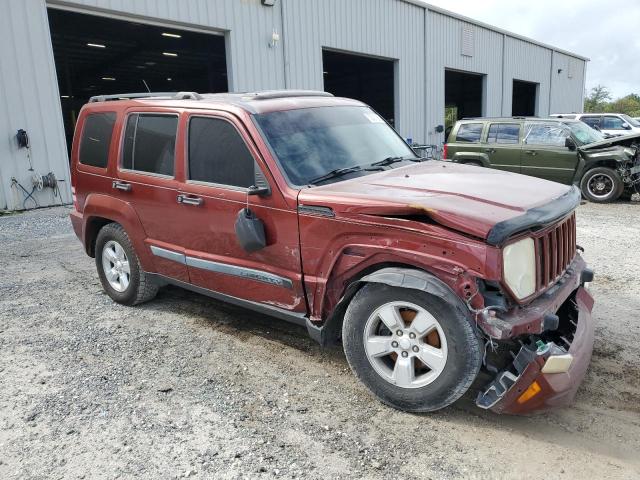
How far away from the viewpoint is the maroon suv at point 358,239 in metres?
2.79

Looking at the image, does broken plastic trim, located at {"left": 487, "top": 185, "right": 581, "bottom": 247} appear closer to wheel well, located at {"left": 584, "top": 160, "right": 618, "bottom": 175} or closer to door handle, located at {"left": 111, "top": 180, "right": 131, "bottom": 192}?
door handle, located at {"left": 111, "top": 180, "right": 131, "bottom": 192}

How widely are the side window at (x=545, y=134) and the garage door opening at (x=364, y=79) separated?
12611 millimetres

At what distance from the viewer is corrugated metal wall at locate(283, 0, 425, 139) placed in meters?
15.0

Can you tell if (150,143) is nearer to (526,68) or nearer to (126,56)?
(126,56)

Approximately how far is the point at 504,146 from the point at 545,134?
861 millimetres

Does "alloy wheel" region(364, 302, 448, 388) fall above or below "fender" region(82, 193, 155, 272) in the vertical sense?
below

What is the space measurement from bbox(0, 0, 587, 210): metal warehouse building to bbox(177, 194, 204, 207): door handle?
814 cm

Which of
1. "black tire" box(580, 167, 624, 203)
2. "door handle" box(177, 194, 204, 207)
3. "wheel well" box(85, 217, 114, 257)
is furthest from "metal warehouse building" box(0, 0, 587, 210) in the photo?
Answer: "black tire" box(580, 167, 624, 203)

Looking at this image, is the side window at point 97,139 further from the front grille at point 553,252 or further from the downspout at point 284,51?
the downspout at point 284,51

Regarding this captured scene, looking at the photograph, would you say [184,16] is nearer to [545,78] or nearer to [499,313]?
[499,313]

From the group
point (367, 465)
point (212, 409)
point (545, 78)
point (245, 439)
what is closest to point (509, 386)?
point (367, 465)

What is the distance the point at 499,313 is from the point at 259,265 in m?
1.69

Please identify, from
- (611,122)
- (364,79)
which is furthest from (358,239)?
(364,79)


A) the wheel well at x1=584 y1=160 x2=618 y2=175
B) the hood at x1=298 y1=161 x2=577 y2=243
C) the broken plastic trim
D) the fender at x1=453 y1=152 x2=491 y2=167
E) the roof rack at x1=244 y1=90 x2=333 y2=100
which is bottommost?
the wheel well at x1=584 y1=160 x2=618 y2=175
